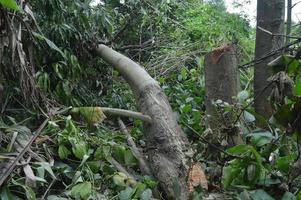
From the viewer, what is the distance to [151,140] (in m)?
2.46

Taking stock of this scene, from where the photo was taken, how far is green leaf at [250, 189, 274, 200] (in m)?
1.85

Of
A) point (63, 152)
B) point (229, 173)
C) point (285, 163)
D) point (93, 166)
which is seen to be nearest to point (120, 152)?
point (93, 166)

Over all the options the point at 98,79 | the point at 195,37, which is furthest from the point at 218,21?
the point at 98,79

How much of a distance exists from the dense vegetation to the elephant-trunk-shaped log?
8 cm

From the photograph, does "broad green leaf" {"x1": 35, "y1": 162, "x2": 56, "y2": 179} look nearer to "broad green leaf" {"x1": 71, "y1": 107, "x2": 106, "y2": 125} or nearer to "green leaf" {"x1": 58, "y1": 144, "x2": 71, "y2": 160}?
"green leaf" {"x1": 58, "y1": 144, "x2": 71, "y2": 160}

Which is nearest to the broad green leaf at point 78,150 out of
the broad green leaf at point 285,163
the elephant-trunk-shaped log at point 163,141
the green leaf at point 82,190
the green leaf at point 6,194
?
the green leaf at point 82,190

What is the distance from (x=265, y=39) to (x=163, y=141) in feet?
3.38

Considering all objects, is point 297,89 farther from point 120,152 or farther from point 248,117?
point 120,152

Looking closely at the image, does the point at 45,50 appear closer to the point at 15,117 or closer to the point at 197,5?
the point at 15,117

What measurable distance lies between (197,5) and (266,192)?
439cm

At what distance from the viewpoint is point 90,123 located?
2.53 meters

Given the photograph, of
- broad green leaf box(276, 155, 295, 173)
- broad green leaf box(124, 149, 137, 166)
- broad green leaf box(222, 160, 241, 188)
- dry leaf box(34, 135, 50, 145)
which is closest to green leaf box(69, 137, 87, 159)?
dry leaf box(34, 135, 50, 145)

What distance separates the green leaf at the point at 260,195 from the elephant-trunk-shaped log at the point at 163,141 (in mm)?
352

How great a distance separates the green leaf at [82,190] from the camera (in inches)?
72.3
